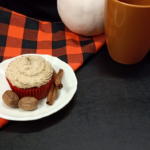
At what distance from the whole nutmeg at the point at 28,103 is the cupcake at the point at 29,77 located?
0.07ft

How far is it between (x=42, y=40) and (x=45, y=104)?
31 centimetres

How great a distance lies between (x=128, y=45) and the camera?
533 millimetres

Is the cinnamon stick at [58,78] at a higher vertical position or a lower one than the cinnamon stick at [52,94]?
higher

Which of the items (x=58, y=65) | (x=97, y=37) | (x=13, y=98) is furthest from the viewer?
(x=97, y=37)

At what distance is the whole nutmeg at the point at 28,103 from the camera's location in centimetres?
45

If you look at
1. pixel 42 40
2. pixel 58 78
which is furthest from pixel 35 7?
pixel 58 78

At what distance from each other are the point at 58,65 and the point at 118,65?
0.64 feet

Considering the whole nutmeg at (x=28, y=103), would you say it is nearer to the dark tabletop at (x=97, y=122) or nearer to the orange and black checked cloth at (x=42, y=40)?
the dark tabletop at (x=97, y=122)

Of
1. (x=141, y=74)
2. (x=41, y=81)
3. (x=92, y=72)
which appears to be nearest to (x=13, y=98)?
(x=41, y=81)

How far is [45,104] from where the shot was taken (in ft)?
1.59

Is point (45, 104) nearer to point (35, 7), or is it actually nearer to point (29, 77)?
point (29, 77)

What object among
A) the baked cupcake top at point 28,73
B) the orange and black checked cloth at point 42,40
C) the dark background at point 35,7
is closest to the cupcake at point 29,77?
the baked cupcake top at point 28,73

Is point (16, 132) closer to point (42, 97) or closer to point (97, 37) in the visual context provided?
point (42, 97)

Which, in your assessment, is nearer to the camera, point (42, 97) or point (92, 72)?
point (42, 97)
